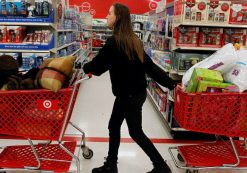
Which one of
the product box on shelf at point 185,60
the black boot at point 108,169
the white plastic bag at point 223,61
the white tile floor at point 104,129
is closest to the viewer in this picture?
the white plastic bag at point 223,61

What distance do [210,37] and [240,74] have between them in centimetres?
153

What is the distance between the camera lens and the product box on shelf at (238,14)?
3.75 m

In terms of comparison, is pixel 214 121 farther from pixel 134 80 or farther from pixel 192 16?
pixel 192 16

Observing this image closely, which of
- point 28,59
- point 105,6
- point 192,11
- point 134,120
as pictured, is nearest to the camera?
point 134,120

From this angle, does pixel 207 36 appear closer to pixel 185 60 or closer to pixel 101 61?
pixel 185 60

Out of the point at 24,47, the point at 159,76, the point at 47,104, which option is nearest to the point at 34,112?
the point at 47,104

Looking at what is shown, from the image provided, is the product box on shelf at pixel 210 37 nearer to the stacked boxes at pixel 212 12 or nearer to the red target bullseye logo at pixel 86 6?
the stacked boxes at pixel 212 12

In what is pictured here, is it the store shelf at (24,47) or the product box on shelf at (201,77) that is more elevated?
the store shelf at (24,47)

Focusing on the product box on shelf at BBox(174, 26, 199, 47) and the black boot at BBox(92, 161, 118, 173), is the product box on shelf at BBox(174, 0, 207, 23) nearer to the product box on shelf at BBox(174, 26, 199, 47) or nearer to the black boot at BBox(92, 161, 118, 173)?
the product box on shelf at BBox(174, 26, 199, 47)

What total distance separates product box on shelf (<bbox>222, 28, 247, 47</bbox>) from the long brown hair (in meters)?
1.87

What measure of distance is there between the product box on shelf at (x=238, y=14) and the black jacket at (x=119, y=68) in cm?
186

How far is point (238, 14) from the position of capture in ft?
12.4

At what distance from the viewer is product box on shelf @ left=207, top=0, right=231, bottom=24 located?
3.73 meters

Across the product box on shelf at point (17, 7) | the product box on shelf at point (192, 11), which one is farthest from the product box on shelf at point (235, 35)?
the product box on shelf at point (17, 7)
